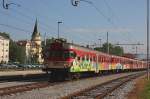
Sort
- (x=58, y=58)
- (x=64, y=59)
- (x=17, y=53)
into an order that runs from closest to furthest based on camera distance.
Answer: (x=64, y=59)
(x=58, y=58)
(x=17, y=53)

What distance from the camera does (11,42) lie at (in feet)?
627

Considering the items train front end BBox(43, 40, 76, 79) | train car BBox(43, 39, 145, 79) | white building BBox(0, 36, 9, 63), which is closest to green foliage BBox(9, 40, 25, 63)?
white building BBox(0, 36, 9, 63)

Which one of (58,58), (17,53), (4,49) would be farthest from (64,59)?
(4,49)

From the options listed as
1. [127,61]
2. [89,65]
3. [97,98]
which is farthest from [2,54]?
[97,98]

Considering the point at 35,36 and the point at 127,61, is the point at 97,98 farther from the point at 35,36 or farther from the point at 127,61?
the point at 35,36

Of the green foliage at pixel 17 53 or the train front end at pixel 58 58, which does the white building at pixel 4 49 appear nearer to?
the green foliage at pixel 17 53

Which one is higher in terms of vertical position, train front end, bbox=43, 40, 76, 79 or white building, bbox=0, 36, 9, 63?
white building, bbox=0, 36, 9, 63

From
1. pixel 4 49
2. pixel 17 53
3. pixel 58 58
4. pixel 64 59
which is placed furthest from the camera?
pixel 4 49

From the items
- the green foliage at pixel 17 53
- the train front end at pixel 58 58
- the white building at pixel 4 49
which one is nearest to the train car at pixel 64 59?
the train front end at pixel 58 58

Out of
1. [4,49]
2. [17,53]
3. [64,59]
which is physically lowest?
[64,59]

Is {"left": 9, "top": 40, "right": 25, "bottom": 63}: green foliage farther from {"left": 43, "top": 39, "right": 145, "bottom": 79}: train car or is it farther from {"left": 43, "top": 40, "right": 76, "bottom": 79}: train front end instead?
{"left": 43, "top": 40, "right": 76, "bottom": 79}: train front end

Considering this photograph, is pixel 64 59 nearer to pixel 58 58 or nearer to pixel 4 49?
pixel 58 58

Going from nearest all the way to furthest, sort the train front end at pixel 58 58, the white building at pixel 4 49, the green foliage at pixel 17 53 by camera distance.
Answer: the train front end at pixel 58 58, the green foliage at pixel 17 53, the white building at pixel 4 49

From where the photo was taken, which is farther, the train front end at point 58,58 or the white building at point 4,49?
the white building at point 4,49
